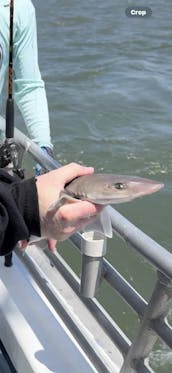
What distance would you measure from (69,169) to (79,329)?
0.82 metres

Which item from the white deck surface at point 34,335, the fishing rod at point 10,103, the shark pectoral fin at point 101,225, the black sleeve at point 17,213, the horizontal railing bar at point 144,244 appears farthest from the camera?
the fishing rod at point 10,103

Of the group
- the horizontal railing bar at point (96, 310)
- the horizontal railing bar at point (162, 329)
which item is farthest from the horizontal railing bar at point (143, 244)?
the horizontal railing bar at point (96, 310)

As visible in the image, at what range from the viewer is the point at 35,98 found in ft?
9.52

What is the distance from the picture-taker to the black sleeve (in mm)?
1282

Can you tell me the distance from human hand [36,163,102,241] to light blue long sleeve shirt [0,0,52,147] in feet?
4.82

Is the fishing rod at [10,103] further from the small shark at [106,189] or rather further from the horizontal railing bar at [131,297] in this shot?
the small shark at [106,189]

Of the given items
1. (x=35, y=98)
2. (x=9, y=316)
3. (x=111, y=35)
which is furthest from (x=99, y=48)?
(x=9, y=316)

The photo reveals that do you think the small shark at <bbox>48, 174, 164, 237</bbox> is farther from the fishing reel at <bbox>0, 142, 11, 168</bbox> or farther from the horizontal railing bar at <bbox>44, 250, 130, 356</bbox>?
the fishing reel at <bbox>0, 142, 11, 168</bbox>

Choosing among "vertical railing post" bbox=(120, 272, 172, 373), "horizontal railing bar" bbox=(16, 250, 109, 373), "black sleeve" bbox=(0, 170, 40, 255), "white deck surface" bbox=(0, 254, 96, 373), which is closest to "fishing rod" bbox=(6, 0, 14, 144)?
"horizontal railing bar" bbox=(16, 250, 109, 373)

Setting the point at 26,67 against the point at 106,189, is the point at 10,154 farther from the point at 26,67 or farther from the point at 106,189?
the point at 106,189

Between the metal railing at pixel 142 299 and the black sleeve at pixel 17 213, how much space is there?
36cm

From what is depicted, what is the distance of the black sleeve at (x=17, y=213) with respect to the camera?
1282 mm

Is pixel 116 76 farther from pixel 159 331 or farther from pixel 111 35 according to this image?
pixel 159 331

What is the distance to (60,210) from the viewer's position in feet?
4.23
